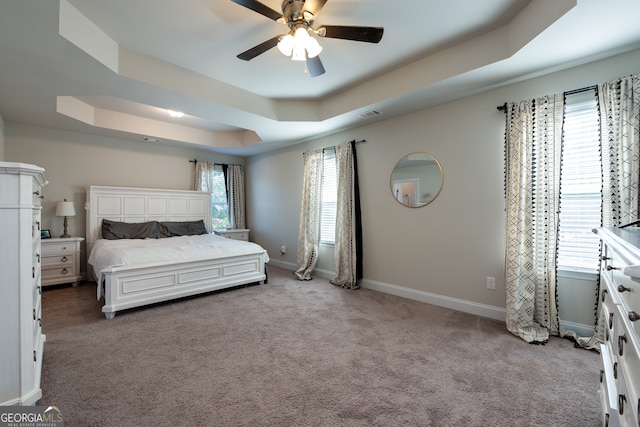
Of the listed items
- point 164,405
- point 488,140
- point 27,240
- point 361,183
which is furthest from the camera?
point 361,183

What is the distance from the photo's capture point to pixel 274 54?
2736 millimetres

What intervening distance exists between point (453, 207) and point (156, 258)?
354 cm

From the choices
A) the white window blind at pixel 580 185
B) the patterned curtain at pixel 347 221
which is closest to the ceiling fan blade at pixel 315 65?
the patterned curtain at pixel 347 221

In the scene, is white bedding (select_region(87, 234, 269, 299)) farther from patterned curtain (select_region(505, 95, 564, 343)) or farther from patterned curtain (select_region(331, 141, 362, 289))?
patterned curtain (select_region(505, 95, 564, 343))

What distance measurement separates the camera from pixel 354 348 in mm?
2316

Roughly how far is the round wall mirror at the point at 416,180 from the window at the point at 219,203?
3996 mm

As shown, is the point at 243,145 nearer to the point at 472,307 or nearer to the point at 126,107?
the point at 126,107

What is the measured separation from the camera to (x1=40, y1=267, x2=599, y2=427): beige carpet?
62.1 inches

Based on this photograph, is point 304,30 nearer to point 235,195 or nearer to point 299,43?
point 299,43

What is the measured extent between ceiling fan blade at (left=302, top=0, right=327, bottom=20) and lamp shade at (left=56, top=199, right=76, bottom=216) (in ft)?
14.7

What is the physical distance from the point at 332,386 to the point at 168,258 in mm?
2526

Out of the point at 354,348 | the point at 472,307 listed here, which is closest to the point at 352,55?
the point at 354,348

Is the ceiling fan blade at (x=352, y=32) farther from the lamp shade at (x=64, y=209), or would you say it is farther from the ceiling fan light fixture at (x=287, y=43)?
the lamp shade at (x=64, y=209)

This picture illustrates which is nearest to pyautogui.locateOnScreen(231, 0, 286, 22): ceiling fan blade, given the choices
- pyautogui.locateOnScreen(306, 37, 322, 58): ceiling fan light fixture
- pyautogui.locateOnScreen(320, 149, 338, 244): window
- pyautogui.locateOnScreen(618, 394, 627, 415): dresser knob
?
pyautogui.locateOnScreen(306, 37, 322, 58): ceiling fan light fixture
